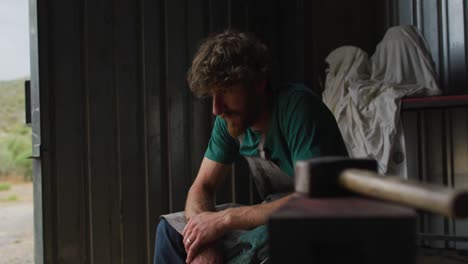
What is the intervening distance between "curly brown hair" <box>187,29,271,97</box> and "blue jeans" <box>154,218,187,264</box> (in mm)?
636

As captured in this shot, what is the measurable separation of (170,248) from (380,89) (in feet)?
6.30

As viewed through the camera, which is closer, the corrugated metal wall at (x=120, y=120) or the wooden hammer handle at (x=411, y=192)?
the wooden hammer handle at (x=411, y=192)

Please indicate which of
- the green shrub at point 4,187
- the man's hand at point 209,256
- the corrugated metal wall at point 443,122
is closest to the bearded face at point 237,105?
the man's hand at point 209,256

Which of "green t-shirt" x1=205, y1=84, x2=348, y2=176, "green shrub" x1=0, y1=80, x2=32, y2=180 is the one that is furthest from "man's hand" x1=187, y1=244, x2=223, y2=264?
"green shrub" x1=0, y1=80, x2=32, y2=180

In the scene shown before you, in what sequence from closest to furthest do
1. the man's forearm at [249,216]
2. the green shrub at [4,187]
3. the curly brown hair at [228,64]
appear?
the man's forearm at [249,216], the curly brown hair at [228,64], the green shrub at [4,187]

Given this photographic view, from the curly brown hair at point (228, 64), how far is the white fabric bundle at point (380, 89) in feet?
4.06

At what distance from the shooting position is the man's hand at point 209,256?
201 cm

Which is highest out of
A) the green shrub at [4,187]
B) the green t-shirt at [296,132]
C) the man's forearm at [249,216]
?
the green t-shirt at [296,132]

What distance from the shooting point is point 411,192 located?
0.78 m

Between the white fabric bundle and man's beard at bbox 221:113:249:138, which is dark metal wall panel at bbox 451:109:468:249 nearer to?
Answer: the white fabric bundle

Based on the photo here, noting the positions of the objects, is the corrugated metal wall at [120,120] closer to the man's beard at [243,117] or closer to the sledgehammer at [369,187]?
the man's beard at [243,117]

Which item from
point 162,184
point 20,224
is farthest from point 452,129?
point 20,224

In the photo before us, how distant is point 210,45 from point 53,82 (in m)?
1.05

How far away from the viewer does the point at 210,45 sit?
7.30 feet
